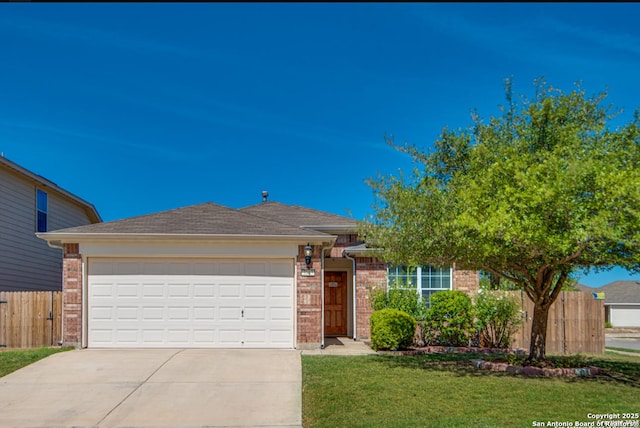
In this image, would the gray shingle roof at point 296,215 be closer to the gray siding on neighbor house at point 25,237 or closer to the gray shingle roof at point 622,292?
the gray siding on neighbor house at point 25,237

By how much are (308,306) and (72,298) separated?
18.4 ft

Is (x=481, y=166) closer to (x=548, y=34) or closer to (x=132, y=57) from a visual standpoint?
(x=548, y=34)

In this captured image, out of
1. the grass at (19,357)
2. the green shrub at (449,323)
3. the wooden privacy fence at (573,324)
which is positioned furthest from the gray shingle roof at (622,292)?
the grass at (19,357)

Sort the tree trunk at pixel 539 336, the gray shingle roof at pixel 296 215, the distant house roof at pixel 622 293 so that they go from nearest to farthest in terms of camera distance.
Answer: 1. the tree trunk at pixel 539 336
2. the gray shingle roof at pixel 296 215
3. the distant house roof at pixel 622 293

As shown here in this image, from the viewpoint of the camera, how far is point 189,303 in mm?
14062

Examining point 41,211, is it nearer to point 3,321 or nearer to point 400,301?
point 3,321

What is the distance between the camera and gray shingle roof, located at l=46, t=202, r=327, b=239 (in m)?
14.0

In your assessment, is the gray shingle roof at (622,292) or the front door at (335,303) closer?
the front door at (335,303)

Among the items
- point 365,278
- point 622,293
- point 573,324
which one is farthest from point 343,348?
point 622,293

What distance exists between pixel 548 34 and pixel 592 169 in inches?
157

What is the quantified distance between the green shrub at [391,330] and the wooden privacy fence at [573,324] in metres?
3.59

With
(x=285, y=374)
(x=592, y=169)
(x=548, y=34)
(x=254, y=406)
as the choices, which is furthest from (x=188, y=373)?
(x=548, y=34)

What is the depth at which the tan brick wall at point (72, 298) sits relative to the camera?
13.8 meters

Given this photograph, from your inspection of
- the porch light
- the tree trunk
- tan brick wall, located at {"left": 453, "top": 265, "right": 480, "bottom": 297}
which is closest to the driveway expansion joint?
the porch light
